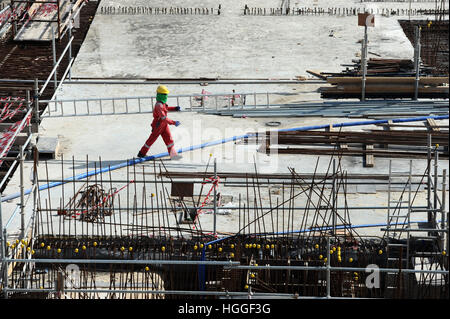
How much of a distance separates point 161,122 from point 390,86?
808 centimetres

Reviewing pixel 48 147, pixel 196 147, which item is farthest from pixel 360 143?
pixel 48 147

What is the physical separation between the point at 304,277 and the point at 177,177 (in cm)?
515

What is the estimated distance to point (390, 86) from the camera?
30.1 m

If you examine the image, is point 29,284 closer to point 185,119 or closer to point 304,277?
point 304,277

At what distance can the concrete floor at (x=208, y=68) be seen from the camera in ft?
82.3

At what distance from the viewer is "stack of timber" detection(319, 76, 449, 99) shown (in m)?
30.0

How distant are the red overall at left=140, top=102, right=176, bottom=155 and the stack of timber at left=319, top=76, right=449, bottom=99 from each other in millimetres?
6827

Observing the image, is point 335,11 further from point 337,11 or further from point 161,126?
point 161,126

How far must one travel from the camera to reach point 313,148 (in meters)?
25.8

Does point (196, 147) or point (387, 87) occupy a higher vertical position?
point (387, 87)

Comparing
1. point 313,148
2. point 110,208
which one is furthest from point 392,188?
point 110,208

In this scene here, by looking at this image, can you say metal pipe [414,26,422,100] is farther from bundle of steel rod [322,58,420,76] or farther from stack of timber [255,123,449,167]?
stack of timber [255,123,449,167]

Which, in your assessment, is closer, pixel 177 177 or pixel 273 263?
pixel 273 263
